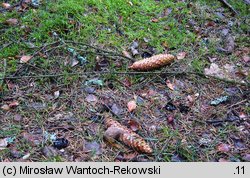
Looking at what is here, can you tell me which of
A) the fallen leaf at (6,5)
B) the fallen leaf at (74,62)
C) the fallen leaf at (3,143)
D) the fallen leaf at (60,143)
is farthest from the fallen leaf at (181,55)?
the fallen leaf at (6,5)

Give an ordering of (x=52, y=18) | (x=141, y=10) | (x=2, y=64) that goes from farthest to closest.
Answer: (x=141, y=10) < (x=52, y=18) < (x=2, y=64)

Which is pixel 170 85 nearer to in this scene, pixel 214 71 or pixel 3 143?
pixel 214 71

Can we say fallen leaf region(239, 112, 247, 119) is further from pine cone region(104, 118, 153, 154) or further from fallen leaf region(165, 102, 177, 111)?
pine cone region(104, 118, 153, 154)

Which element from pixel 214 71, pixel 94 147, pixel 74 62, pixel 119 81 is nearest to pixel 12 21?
pixel 74 62

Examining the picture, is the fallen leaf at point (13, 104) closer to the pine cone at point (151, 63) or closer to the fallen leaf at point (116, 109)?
the fallen leaf at point (116, 109)
